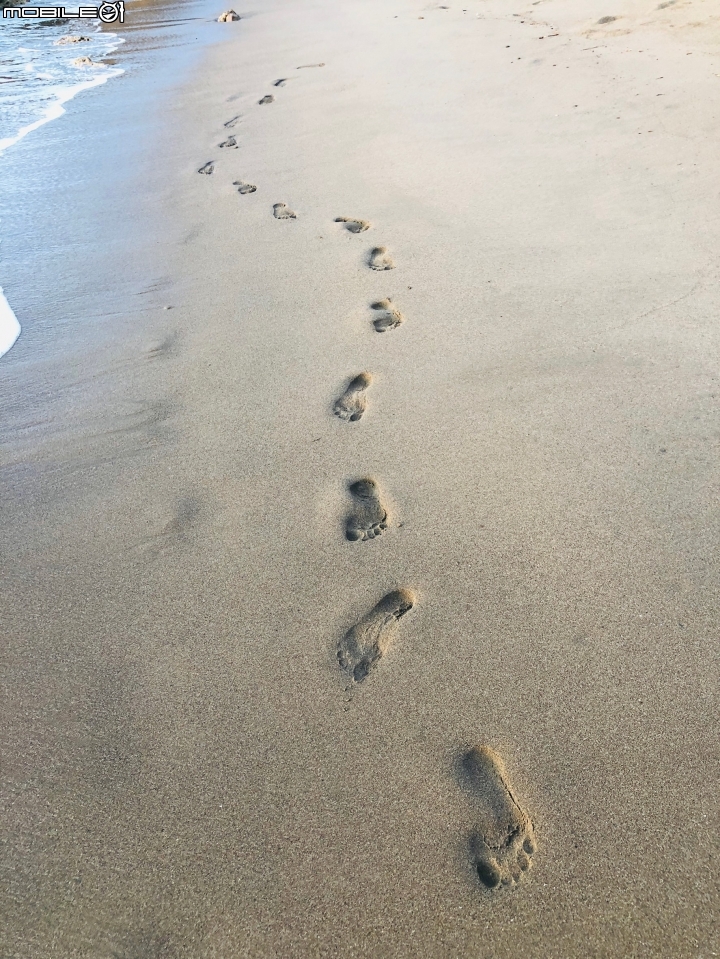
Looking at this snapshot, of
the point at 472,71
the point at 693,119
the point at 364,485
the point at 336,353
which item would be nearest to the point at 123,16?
the point at 472,71

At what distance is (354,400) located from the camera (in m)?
2.39

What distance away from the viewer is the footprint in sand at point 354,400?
233 cm

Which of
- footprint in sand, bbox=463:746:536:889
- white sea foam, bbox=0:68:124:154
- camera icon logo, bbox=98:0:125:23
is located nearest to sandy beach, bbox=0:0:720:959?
footprint in sand, bbox=463:746:536:889

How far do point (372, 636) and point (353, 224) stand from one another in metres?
2.40

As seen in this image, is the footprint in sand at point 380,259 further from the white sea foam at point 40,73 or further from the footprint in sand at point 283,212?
the white sea foam at point 40,73

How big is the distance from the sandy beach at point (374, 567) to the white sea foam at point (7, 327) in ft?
0.23

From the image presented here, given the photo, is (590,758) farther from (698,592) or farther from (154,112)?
(154,112)

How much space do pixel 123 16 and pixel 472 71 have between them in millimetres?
7104

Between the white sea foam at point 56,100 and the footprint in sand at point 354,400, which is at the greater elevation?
the white sea foam at point 56,100

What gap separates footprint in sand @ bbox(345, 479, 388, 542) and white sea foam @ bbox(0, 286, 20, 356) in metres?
1.62

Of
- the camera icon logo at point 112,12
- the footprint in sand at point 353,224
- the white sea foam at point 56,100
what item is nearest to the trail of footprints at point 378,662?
the footprint in sand at point 353,224

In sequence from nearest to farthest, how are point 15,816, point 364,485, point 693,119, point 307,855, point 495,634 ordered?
point 307,855
point 15,816
point 495,634
point 364,485
point 693,119

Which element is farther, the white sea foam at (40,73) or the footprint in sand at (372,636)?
the white sea foam at (40,73)

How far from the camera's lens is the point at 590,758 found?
1.38 meters
